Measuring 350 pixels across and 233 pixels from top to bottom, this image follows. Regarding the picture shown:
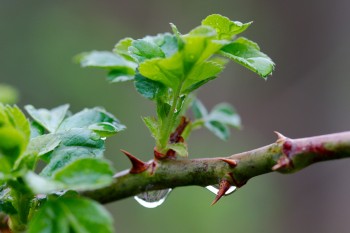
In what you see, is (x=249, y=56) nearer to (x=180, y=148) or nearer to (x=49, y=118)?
(x=180, y=148)

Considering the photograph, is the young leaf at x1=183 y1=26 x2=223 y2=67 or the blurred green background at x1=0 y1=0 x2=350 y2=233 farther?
the blurred green background at x1=0 y1=0 x2=350 y2=233

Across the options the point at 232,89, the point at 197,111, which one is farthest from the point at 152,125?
the point at 232,89

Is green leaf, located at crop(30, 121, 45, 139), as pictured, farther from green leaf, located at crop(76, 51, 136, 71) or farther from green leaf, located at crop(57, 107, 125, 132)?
green leaf, located at crop(76, 51, 136, 71)

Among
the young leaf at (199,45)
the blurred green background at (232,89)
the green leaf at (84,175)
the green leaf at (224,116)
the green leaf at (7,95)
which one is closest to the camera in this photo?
the green leaf at (84,175)

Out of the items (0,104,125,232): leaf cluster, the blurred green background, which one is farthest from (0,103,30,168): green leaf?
the blurred green background

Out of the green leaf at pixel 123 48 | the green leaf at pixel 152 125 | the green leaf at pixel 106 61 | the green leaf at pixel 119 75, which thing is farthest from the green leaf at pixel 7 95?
the green leaf at pixel 152 125

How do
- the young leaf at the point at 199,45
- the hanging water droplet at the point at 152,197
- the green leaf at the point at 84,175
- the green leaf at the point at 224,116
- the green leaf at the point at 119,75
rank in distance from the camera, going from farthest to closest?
the green leaf at the point at 224,116 → the green leaf at the point at 119,75 → the hanging water droplet at the point at 152,197 → the young leaf at the point at 199,45 → the green leaf at the point at 84,175

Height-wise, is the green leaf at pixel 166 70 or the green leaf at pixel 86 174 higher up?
the green leaf at pixel 166 70

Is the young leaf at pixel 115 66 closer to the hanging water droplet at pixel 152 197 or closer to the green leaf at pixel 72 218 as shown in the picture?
the hanging water droplet at pixel 152 197
